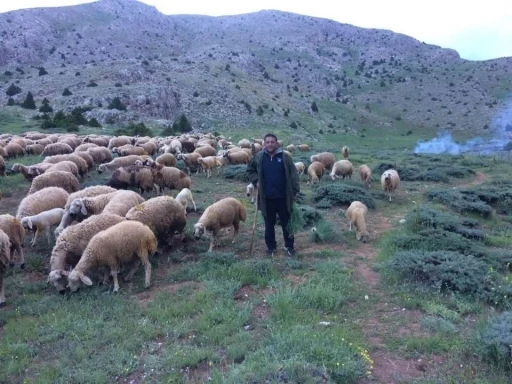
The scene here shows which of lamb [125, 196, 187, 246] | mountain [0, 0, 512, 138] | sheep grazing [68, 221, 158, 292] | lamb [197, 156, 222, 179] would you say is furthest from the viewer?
mountain [0, 0, 512, 138]

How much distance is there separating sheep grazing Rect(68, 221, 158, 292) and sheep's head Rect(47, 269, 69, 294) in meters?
0.14

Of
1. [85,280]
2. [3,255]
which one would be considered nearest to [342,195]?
[85,280]

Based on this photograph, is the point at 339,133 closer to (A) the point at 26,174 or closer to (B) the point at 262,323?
(A) the point at 26,174

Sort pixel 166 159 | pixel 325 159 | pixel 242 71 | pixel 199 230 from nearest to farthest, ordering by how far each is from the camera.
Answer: pixel 199 230 → pixel 166 159 → pixel 325 159 → pixel 242 71

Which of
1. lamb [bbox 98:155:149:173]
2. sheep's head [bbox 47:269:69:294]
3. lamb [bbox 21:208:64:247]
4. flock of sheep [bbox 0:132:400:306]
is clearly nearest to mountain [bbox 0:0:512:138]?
lamb [bbox 98:155:149:173]

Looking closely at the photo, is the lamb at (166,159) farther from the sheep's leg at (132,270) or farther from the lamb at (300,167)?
the sheep's leg at (132,270)

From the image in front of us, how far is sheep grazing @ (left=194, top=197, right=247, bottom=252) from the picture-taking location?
385 inches

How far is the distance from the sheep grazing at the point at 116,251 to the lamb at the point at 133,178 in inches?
234

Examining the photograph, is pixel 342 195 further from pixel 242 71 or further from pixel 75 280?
pixel 242 71

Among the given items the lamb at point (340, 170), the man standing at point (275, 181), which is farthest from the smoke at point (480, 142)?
the man standing at point (275, 181)

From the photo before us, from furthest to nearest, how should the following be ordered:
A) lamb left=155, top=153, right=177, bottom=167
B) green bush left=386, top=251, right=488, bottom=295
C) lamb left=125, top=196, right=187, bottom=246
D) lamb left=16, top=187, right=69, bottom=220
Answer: lamb left=155, top=153, right=177, bottom=167, lamb left=16, top=187, right=69, bottom=220, lamb left=125, top=196, right=187, bottom=246, green bush left=386, top=251, right=488, bottom=295

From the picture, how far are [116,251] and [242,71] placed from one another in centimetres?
6331

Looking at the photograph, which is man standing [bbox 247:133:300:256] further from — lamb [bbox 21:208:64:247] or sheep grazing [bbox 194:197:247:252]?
lamb [bbox 21:208:64:247]

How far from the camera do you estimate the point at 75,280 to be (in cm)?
739
